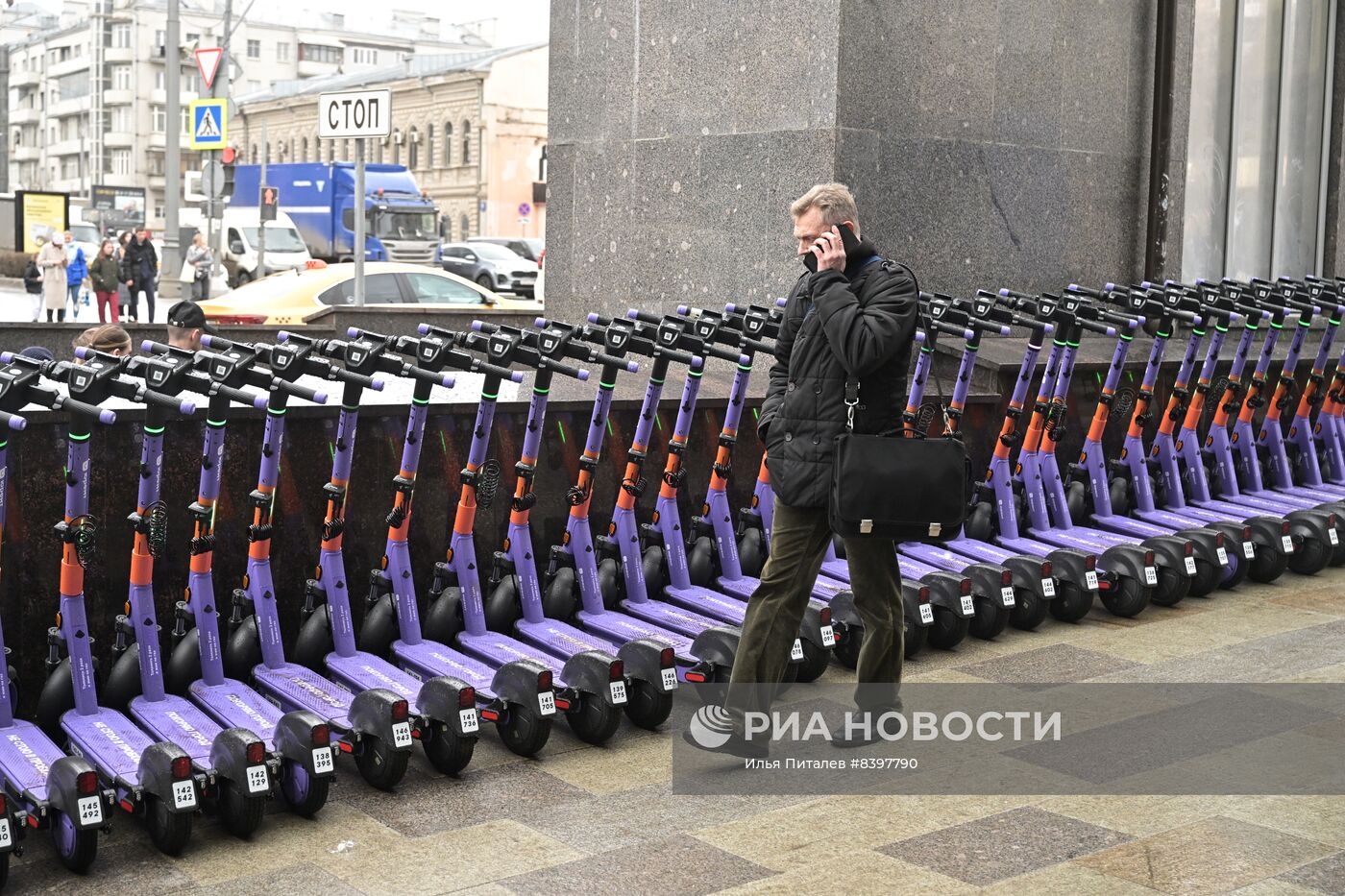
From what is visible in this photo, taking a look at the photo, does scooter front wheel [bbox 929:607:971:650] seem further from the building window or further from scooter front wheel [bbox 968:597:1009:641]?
the building window

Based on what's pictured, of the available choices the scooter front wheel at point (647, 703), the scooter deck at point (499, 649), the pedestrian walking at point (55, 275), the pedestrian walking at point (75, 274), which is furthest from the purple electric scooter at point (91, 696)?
the pedestrian walking at point (75, 274)

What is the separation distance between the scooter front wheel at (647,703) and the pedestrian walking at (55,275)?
845 inches

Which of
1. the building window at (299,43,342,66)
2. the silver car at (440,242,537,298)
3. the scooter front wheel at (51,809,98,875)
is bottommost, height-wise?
the scooter front wheel at (51,809,98,875)

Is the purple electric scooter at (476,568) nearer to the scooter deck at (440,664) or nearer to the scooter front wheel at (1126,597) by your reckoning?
the scooter deck at (440,664)

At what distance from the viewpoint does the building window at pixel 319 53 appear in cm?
11888

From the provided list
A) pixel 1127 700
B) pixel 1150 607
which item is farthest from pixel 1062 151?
pixel 1127 700

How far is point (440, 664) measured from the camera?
613 cm

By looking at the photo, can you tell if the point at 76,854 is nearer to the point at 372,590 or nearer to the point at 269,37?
the point at 372,590

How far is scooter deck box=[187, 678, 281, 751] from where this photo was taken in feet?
17.6

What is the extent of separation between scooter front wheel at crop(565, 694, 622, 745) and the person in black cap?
244 centimetres

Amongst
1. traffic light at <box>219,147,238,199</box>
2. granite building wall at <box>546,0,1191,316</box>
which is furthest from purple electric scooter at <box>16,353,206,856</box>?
traffic light at <box>219,147,238,199</box>

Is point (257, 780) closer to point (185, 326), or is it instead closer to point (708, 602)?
point (708, 602)

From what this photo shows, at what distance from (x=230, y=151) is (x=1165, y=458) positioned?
71.2ft

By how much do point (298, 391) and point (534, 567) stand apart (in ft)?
6.06
